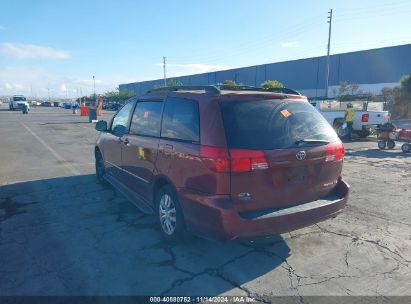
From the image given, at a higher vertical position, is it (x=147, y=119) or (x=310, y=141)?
(x=147, y=119)

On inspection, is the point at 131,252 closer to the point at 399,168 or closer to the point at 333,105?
the point at 399,168

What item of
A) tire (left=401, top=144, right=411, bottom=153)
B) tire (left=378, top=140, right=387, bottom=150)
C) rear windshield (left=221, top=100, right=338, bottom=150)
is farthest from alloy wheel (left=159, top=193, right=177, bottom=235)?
tire (left=378, top=140, right=387, bottom=150)

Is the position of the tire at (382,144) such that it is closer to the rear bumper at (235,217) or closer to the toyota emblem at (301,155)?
the rear bumper at (235,217)

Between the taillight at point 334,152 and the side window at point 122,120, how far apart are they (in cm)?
311

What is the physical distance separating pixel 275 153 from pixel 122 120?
3144 mm

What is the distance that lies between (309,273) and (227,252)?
96 centimetres

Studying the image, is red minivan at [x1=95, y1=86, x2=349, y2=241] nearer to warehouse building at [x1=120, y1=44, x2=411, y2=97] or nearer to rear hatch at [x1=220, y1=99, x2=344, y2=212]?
rear hatch at [x1=220, y1=99, x2=344, y2=212]

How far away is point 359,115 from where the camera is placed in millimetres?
14523

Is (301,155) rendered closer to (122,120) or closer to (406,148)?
(122,120)

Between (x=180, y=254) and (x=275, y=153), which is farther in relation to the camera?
(x=180, y=254)

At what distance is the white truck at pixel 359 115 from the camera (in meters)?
14.5

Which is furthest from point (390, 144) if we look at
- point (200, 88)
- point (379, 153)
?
point (200, 88)

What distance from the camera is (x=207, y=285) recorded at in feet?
10.3

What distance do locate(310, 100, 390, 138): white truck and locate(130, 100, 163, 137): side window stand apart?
12378mm
